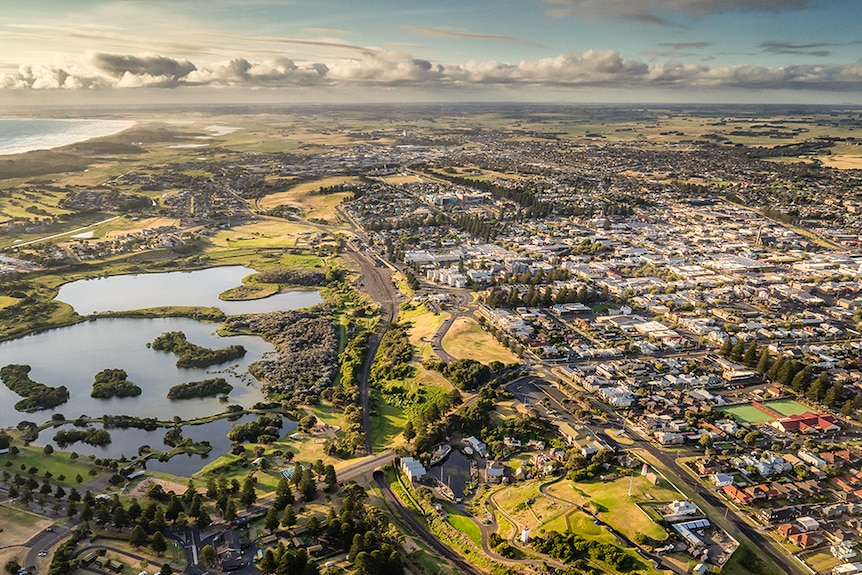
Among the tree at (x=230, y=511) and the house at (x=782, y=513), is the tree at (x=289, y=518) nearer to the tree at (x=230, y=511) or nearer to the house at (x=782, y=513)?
the tree at (x=230, y=511)

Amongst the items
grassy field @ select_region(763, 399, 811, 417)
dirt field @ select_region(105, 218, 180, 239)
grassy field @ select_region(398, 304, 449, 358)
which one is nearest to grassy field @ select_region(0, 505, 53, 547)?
grassy field @ select_region(398, 304, 449, 358)

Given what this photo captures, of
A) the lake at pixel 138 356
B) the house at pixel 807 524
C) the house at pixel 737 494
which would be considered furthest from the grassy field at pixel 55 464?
the house at pixel 807 524

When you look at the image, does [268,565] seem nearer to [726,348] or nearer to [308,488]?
[308,488]

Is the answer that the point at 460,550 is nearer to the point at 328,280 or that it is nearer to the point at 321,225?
the point at 328,280

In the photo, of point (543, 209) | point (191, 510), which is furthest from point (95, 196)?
point (191, 510)

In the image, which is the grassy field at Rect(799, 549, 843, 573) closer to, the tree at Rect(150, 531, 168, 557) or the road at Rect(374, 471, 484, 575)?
the road at Rect(374, 471, 484, 575)

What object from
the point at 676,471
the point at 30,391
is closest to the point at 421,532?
the point at 676,471
